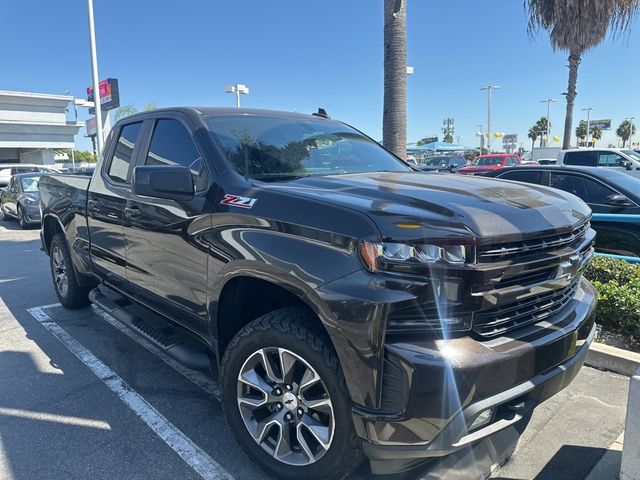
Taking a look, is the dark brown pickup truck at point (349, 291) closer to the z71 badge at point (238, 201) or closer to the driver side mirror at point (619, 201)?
the z71 badge at point (238, 201)

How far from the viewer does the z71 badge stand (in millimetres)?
2596

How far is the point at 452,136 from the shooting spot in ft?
303

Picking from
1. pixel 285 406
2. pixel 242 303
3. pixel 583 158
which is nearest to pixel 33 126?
pixel 583 158

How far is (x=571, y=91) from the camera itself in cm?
1884

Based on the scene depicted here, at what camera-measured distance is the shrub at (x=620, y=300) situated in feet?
13.2

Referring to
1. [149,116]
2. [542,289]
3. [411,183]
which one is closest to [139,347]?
[149,116]

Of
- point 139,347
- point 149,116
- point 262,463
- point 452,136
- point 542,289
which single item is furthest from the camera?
point 452,136

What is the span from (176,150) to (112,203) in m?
0.96

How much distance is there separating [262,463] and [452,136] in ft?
315

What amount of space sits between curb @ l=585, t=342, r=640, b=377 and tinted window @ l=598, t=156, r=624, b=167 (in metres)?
13.3

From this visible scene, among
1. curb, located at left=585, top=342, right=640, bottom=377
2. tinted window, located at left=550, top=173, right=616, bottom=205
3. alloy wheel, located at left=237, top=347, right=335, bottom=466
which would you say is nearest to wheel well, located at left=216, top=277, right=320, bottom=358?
alloy wheel, located at left=237, top=347, right=335, bottom=466

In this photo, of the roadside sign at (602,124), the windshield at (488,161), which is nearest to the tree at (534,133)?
the roadside sign at (602,124)

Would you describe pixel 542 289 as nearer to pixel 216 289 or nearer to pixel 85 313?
pixel 216 289

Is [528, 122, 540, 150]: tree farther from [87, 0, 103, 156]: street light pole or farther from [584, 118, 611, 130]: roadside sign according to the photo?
[87, 0, 103, 156]: street light pole
